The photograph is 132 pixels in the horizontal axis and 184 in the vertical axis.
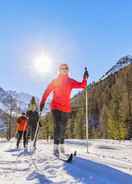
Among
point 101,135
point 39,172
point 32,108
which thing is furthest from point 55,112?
point 101,135

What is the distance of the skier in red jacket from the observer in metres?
9.22

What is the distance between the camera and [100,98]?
133 metres

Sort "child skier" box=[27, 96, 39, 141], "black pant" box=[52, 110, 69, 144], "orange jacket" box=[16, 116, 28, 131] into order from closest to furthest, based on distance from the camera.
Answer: "black pant" box=[52, 110, 69, 144] → "child skier" box=[27, 96, 39, 141] → "orange jacket" box=[16, 116, 28, 131]

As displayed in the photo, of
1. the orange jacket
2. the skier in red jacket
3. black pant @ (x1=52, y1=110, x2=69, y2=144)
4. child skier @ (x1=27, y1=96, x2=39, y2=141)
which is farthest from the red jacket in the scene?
the orange jacket

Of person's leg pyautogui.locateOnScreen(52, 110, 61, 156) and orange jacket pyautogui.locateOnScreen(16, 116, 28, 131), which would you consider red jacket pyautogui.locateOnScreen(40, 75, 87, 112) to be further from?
orange jacket pyautogui.locateOnScreen(16, 116, 28, 131)

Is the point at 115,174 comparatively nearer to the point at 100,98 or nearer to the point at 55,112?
the point at 55,112

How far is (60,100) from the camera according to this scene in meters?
9.23

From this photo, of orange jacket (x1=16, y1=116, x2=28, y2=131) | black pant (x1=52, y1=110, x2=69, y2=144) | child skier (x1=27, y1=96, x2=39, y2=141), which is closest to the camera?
black pant (x1=52, y1=110, x2=69, y2=144)

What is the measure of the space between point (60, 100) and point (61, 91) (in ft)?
0.79

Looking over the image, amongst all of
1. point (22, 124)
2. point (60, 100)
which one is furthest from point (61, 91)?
point (22, 124)

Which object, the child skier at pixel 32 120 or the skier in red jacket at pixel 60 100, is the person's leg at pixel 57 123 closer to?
the skier in red jacket at pixel 60 100

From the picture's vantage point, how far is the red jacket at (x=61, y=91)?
363 inches

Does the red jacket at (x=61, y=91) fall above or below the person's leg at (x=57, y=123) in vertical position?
above

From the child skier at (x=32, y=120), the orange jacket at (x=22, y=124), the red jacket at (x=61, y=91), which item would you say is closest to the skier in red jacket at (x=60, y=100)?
the red jacket at (x=61, y=91)
